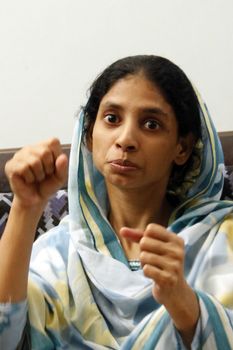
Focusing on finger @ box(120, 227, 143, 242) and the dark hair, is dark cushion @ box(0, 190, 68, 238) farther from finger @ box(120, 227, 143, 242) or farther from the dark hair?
finger @ box(120, 227, 143, 242)

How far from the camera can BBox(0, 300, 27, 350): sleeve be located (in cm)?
68

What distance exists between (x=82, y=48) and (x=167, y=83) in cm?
53

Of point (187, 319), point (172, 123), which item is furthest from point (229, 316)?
point (172, 123)

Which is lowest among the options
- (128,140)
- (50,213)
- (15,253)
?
(50,213)

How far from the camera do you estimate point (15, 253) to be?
0.68 meters

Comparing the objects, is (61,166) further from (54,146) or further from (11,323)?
(11,323)

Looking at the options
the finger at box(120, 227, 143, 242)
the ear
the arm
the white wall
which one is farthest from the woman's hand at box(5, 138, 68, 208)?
the white wall

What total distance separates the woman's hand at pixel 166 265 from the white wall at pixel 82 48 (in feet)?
2.37

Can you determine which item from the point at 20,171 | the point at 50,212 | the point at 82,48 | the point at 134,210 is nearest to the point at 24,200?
the point at 20,171

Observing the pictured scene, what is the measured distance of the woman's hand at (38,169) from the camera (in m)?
0.61

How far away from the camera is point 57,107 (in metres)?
1.33

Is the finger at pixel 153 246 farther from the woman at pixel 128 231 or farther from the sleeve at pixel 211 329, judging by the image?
the sleeve at pixel 211 329

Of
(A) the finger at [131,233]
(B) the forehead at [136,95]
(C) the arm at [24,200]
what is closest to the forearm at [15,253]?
(C) the arm at [24,200]

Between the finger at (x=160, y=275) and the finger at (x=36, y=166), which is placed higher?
the finger at (x=36, y=166)
